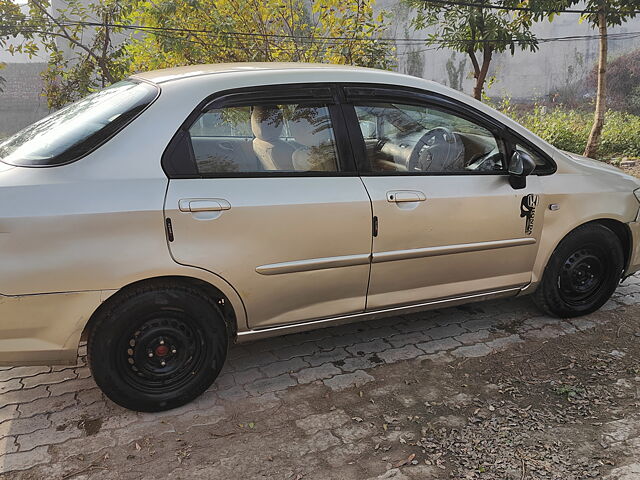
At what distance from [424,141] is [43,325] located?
7.44 feet

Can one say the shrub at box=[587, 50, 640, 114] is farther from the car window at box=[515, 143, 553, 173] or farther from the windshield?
the windshield

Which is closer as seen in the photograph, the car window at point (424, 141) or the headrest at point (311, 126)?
the headrest at point (311, 126)

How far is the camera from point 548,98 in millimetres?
13898

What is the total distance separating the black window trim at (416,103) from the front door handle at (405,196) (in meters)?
0.12

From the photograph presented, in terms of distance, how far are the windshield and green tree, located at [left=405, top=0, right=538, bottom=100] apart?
22.3 feet

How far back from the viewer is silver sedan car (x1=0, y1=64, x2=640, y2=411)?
93.0 inches

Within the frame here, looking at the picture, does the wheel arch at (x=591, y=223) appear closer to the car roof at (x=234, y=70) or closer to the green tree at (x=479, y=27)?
the car roof at (x=234, y=70)

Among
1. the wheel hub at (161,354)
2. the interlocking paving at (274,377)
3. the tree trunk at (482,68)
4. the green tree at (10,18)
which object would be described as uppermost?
the green tree at (10,18)

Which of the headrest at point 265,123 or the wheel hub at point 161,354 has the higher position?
the headrest at point 265,123

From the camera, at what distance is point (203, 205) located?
8.25ft

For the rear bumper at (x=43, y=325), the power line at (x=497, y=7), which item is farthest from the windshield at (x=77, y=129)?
the power line at (x=497, y=7)

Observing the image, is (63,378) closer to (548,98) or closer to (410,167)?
(410,167)

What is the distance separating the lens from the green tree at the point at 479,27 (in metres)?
8.36

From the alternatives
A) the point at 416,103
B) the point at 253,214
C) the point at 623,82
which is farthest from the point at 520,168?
the point at 623,82
